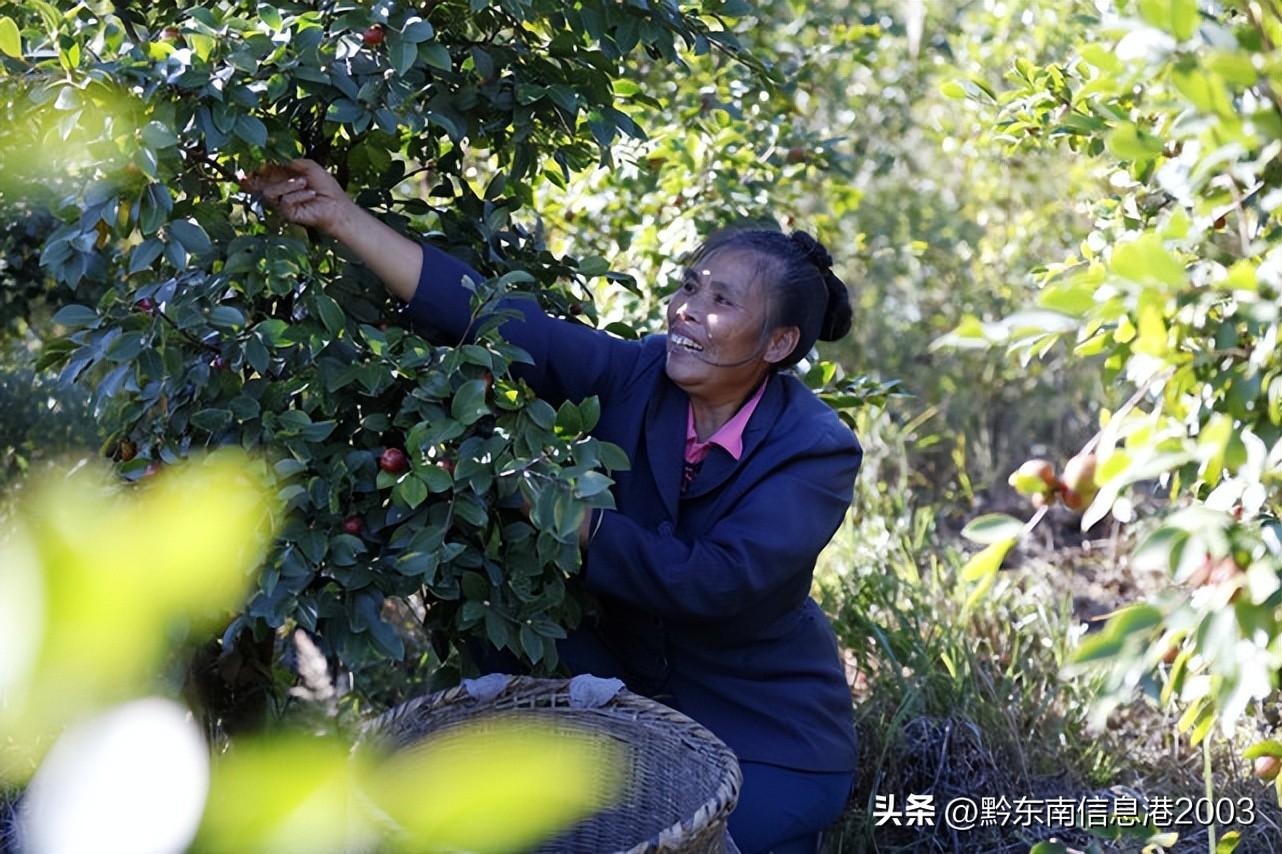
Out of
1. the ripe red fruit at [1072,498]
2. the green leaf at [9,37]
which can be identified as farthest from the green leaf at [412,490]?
the ripe red fruit at [1072,498]

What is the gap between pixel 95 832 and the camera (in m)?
0.52

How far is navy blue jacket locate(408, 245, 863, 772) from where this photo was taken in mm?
2266

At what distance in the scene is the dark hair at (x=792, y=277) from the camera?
2.52m

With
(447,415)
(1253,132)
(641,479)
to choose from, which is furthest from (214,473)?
→ (1253,132)

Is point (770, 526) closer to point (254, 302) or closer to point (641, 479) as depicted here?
point (641, 479)

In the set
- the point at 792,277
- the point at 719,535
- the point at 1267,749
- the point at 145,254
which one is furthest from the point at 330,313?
the point at 1267,749

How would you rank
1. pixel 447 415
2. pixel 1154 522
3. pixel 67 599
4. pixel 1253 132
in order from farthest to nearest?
pixel 447 415
pixel 1154 522
pixel 1253 132
pixel 67 599

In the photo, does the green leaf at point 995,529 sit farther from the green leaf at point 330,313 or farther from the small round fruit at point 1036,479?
the green leaf at point 330,313

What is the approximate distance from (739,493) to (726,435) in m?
0.12

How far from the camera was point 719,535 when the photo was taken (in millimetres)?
2305

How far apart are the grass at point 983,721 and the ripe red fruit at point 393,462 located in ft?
4.04

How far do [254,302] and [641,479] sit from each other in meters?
0.71

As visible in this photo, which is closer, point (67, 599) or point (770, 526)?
point (67, 599)

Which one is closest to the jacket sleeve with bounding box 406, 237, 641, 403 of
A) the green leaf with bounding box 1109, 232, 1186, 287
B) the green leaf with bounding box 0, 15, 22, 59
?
the green leaf with bounding box 0, 15, 22, 59
